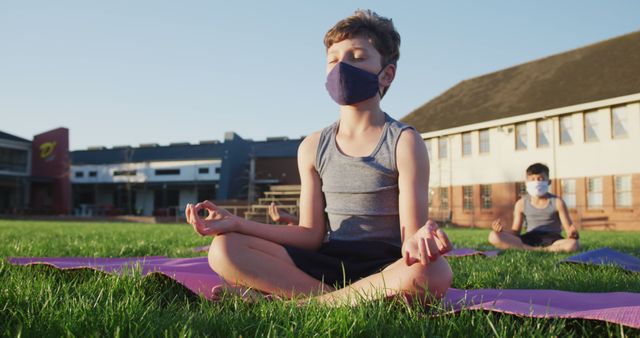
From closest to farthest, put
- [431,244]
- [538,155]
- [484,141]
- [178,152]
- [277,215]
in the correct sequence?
[431,244], [277,215], [538,155], [484,141], [178,152]

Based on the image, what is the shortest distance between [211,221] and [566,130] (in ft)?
86.7

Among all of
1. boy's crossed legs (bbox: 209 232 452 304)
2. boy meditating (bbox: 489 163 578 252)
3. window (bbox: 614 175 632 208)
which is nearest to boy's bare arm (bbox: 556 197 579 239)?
boy meditating (bbox: 489 163 578 252)

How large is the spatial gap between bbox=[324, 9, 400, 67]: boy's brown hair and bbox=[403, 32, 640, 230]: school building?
2375 cm

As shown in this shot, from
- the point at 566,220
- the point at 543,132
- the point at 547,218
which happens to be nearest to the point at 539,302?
the point at 566,220

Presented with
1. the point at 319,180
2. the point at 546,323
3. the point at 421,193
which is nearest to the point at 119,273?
the point at 319,180

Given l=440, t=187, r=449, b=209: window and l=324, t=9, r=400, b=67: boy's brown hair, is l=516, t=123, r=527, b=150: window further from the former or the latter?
l=324, t=9, r=400, b=67: boy's brown hair

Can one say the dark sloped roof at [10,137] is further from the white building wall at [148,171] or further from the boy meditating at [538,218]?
the boy meditating at [538,218]

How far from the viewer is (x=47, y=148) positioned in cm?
4656

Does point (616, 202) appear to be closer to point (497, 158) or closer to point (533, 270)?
point (497, 158)

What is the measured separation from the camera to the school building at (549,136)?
79.3 ft

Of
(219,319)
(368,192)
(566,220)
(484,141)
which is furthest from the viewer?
(484,141)

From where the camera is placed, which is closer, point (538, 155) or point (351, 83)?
point (351, 83)

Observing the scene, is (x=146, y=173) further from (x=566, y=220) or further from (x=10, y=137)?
(x=566, y=220)

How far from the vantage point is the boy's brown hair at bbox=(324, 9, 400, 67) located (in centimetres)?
310
